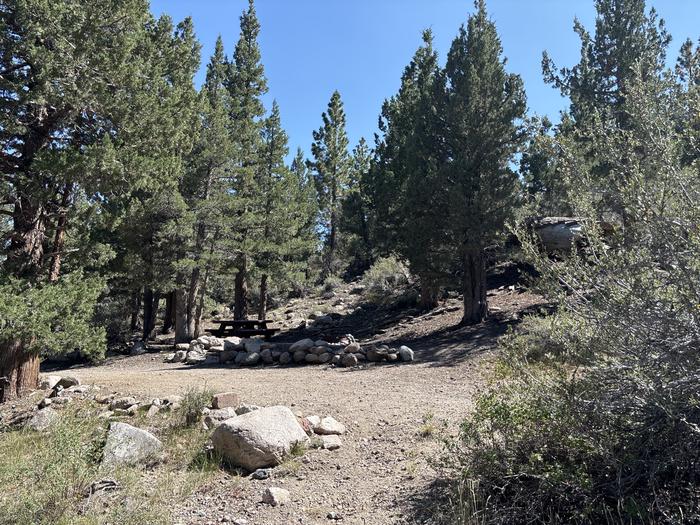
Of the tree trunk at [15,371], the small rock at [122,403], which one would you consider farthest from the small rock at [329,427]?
the tree trunk at [15,371]

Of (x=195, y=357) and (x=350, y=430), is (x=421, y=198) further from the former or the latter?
(x=350, y=430)

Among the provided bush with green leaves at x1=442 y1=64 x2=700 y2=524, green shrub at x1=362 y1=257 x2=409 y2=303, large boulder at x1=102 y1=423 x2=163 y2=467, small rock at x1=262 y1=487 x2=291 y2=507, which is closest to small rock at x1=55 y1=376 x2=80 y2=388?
large boulder at x1=102 y1=423 x2=163 y2=467

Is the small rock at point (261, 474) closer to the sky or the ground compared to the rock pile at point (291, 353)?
closer to the ground

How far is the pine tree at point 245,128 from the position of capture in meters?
18.6

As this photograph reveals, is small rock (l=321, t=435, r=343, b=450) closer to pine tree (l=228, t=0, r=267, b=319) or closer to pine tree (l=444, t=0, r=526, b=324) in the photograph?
→ pine tree (l=444, t=0, r=526, b=324)

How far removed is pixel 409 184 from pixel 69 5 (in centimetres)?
992

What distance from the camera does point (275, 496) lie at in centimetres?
461

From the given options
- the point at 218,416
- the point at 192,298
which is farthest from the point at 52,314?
the point at 192,298

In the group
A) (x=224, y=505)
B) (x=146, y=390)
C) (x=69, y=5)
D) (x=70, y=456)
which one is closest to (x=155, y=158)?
(x=69, y=5)

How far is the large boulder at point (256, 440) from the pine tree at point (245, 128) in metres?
Result: 12.3

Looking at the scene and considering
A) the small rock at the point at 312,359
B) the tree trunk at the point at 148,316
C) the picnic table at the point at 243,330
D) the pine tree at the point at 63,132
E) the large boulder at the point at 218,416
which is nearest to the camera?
the large boulder at the point at 218,416

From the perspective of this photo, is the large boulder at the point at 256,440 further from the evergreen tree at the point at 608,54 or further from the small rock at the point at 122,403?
the evergreen tree at the point at 608,54

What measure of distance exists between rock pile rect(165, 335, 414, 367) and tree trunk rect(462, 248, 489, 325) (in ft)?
12.6

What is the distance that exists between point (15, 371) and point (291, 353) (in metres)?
6.55
